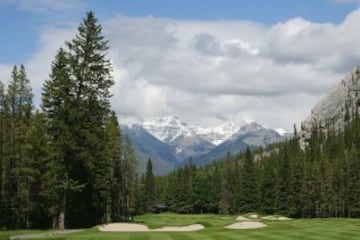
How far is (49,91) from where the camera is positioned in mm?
54438

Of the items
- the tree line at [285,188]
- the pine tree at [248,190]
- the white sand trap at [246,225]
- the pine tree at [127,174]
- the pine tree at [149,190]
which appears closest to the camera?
the white sand trap at [246,225]

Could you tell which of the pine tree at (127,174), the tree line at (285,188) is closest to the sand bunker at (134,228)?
the pine tree at (127,174)

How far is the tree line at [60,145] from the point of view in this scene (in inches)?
2092

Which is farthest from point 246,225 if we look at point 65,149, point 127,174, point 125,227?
point 127,174

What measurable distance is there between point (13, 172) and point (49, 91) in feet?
43.6

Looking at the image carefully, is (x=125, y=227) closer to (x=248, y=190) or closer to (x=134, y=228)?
(x=134, y=228)

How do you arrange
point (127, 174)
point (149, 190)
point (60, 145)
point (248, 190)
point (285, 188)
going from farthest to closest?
point (149, 190) → point (248, 190) → point (285, 188) → point (127, 174) → point (60, 145)

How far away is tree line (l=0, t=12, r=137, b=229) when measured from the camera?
174ft

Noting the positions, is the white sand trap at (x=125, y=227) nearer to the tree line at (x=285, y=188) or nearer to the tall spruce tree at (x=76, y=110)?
the tall spruce tree at (x=76, y=110)

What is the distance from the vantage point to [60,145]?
52.2 metres

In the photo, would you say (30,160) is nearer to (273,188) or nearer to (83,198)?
(83,198)

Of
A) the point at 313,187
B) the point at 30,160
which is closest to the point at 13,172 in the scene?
the point at 30,160

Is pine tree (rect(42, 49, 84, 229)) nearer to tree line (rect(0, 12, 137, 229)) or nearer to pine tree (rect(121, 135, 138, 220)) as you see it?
tree line (rect(0, 12, 137, 229))

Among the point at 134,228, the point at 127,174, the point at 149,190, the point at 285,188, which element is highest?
the point at 127,174
